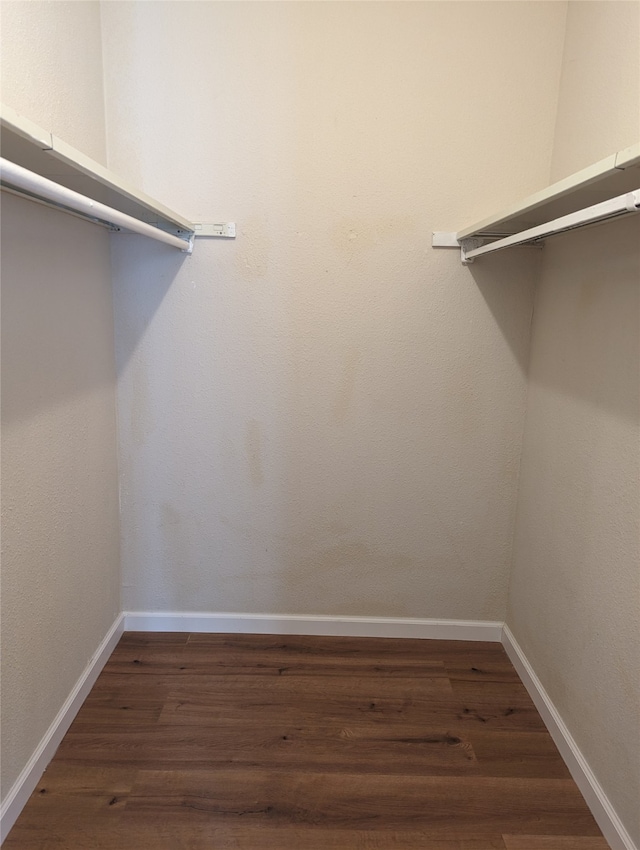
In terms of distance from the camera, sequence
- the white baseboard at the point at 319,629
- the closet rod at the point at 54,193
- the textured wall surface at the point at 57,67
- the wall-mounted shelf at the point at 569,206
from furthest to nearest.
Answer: the white baseboard at the point at 319,629, the textured wall surface at the point at 57,67, the wall-mounted shelf at the point at 569,206, the closet rod at the point at 54,193

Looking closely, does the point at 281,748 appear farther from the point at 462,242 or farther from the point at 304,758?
the point at 462,242

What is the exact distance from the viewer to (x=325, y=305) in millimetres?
1911

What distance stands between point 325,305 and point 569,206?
33.1 inches

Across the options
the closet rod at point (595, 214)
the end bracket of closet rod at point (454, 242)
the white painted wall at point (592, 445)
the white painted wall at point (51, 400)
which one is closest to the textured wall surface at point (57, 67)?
the white painted wall at point (51, 400)

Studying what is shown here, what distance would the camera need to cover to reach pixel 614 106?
4.74 feet

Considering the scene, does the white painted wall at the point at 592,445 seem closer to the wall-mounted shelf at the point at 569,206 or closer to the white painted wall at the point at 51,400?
the wall-mounted shelf at the point at 569,206

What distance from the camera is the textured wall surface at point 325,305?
1.75 meters

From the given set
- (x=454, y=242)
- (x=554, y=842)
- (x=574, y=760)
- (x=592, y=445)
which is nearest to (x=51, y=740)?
(x=554, y=842)

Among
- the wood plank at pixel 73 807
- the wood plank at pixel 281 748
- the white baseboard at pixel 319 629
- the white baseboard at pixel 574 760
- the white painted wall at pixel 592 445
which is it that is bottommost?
the wood plank at pixel 73 807

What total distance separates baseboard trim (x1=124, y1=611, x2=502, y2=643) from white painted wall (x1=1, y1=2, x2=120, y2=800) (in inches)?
11.3

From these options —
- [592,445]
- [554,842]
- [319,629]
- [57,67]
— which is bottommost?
[554,842]

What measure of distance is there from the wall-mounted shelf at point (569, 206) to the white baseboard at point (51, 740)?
1.93 metres

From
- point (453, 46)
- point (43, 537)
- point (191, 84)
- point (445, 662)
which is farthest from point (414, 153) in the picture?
point (445, 662)

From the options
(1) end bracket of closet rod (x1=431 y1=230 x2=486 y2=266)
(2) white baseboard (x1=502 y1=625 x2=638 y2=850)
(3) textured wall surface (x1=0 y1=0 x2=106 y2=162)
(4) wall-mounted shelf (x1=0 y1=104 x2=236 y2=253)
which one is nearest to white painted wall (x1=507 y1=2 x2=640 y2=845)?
(2) white baseboard (x1=502 y1=625 x2=638 y2=850)
